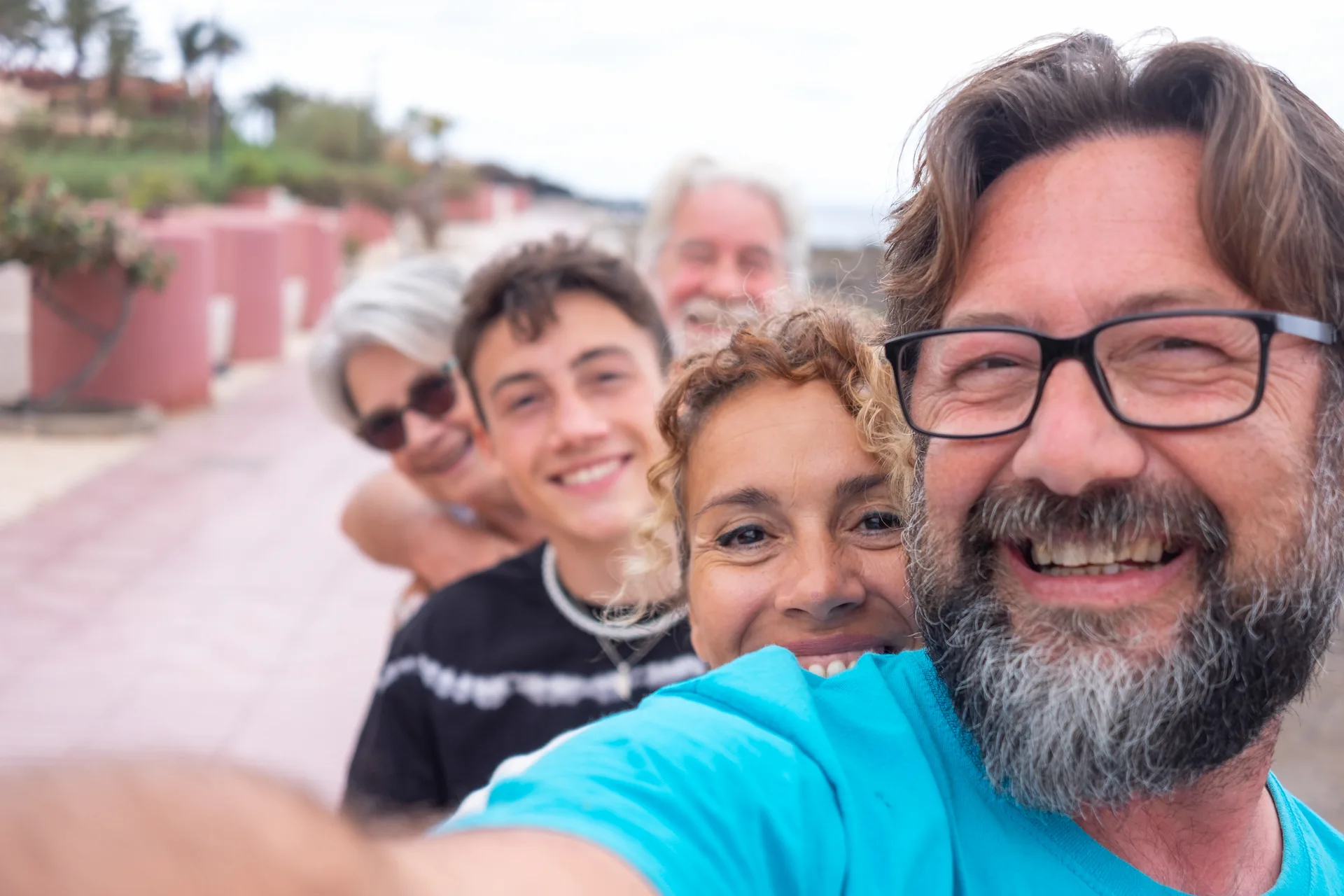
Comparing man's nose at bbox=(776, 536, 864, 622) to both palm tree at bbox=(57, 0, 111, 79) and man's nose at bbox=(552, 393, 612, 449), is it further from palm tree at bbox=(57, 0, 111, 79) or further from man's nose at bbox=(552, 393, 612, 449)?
palm tree at bbox=(57, 0, 111, 79)

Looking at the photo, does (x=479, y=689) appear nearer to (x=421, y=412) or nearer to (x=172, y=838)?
(x=421, y=412)

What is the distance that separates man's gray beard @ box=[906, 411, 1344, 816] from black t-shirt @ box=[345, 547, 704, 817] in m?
1.13

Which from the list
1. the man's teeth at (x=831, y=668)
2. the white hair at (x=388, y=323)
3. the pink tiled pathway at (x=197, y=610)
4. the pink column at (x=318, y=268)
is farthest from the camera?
the pink column at (x=318, y=268)

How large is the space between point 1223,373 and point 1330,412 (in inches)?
5.9

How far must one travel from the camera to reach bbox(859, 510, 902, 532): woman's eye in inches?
66.1

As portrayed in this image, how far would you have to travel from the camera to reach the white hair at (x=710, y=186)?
3.69 metres

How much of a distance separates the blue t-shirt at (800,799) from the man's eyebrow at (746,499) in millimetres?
385

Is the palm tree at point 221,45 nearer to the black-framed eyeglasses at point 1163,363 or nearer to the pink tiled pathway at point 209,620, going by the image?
the pink tiled pathway at point 209,620

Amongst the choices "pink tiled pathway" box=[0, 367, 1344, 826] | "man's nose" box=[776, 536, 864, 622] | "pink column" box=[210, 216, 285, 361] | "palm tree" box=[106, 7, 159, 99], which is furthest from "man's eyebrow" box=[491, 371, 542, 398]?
"palm tree" box=[106, 7, 159, 99]

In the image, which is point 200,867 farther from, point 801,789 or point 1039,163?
point 1039,163

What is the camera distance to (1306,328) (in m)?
1.24

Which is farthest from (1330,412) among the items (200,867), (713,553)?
(200,867)

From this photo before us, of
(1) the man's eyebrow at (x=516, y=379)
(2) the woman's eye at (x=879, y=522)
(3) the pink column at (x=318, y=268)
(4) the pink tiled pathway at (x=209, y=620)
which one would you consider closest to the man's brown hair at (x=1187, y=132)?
(2) the woman's eye at (x=879, y=522)

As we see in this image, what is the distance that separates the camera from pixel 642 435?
262 cm
